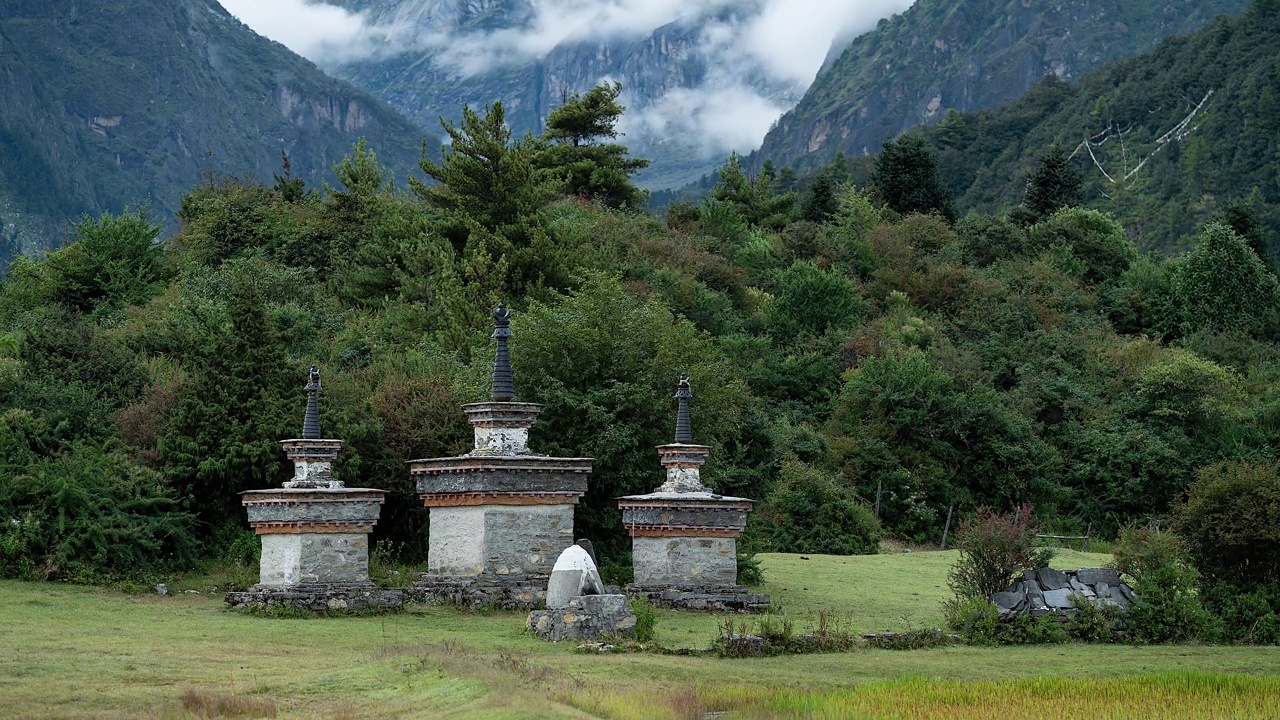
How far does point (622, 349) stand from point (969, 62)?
150274 millimetres

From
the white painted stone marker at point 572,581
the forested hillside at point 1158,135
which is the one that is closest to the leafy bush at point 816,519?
the white painted stone marker at point 572,581

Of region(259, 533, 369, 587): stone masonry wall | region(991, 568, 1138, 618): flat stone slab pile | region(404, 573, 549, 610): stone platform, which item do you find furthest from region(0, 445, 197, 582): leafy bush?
region(991, 568, 1138, 618): flat stone slab pile

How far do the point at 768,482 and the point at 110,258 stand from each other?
84.5 feet

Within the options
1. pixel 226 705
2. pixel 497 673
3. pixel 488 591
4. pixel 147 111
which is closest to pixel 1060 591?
pixel 488 591

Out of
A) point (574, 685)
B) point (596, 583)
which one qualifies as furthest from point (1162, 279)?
point (574, 685)

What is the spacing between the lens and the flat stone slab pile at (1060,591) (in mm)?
23078

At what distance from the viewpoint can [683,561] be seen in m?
A: 24.4

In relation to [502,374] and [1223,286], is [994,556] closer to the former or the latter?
[502,374]

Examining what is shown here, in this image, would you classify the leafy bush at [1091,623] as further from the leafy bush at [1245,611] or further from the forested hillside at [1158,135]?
the forested hillside at [1158,135]

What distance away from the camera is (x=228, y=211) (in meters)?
52.2

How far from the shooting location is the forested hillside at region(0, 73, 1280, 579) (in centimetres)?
2792

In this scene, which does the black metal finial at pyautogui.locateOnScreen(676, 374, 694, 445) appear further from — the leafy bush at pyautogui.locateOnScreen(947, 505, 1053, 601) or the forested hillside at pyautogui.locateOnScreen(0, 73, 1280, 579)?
the leafy bush at pyautogui.locateOnScreen(947, 505, 1053, 601)

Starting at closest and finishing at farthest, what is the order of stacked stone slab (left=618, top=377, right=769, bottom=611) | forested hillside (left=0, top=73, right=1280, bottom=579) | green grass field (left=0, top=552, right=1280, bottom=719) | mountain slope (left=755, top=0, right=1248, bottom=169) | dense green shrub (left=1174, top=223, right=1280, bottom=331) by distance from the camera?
green grass field (left=0, top=552, right=1280, bottom=719) → stacked stone slab (left=618, top=377, right=769, bottom=611) → forested hillside (left=0, top=73, right=1280, bottom=579) → dense green shrub (left=1174, top=223, right=1280, bottom=331) → mountain slope (left=755, top=0, right=1248, bottom=169)

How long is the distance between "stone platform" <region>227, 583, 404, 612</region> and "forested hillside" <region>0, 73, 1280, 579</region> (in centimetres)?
377
